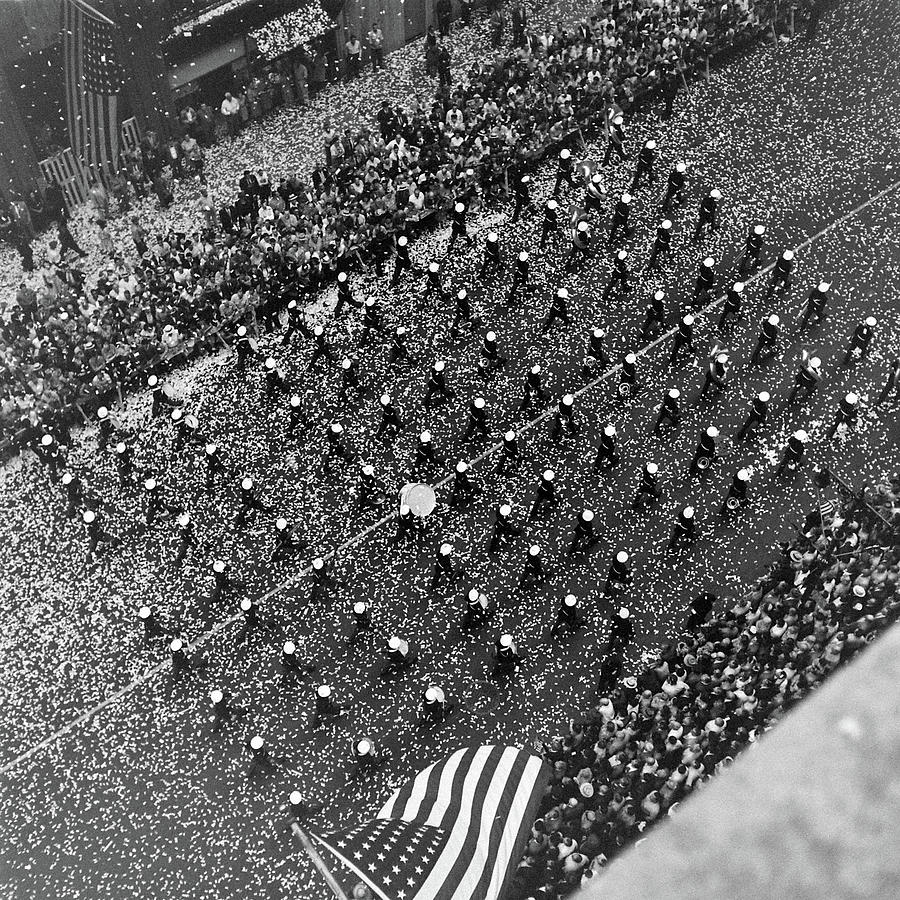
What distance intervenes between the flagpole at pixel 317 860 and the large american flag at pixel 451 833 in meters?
0.12

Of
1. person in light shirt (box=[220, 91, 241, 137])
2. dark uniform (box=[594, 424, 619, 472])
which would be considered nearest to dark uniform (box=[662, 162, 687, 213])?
dark uniform (box=[594, 424, 619, 472])

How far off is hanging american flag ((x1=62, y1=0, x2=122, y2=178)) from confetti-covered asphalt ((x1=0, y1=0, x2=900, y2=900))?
5.33 metres

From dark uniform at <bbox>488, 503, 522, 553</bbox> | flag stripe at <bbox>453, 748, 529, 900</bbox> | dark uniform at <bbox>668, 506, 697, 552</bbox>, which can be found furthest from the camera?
dark uniform at <bbox>488, 503, 522, 553</bbox>

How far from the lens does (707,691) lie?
9.89 meters

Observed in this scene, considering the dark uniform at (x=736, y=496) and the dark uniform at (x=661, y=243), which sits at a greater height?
the dark uniform at (x=661, y=243)

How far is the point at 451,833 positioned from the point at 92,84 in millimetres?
13863

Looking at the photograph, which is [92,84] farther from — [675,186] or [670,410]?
[670,410]

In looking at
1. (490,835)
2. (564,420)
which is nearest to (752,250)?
(564,420)

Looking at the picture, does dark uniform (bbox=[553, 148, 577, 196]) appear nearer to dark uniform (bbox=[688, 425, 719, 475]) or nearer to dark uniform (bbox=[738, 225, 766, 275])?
dark uniform (bbox=[738, 225, 766, 275])

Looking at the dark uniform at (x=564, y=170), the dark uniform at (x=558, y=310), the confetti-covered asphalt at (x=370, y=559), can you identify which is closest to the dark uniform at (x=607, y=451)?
the confetti-covered asphalt at (x=370, y=559)

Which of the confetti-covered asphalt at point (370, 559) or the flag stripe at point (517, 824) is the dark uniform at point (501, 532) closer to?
the confetti-covered asphalt at point (370, 559)

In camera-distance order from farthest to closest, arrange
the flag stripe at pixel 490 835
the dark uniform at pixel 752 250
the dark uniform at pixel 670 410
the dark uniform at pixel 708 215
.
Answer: the dark uniform at pixel 708 215 → the dark uniform at pixel 752 250 → the dark uniform at pixel 670 410 → the flag stripe at pixel 490 835

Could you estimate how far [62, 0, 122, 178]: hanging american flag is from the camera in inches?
625

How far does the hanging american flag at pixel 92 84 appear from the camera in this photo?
15.9 meters
